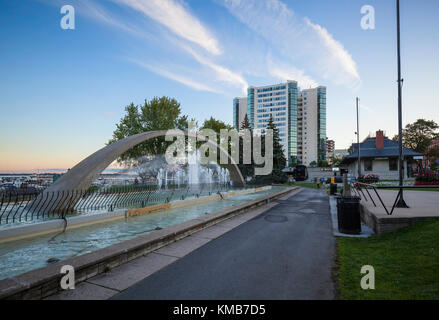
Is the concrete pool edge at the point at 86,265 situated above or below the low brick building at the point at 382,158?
below

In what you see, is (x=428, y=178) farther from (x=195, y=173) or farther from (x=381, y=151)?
(x=195, y=173)

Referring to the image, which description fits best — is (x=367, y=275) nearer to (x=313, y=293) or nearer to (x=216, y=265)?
(x=313, y=293)

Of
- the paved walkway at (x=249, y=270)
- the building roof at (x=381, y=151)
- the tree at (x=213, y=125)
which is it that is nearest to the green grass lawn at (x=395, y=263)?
the paved walkway at (x=249, y=270)

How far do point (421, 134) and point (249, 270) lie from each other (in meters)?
71.2

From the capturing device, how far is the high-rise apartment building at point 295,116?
12536 centimetres

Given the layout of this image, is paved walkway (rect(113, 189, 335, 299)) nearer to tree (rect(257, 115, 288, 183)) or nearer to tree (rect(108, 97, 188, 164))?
tree (rect(108, 97, 188, 164))

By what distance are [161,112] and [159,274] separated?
3317 cm

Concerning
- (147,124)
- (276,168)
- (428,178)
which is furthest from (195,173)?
(428,178)

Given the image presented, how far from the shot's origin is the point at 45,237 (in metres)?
7.20

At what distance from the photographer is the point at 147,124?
35.5m

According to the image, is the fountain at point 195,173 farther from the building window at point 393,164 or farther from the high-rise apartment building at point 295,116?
the high-rise apartment building at point 295,116

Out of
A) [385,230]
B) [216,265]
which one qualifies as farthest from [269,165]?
[216,265]

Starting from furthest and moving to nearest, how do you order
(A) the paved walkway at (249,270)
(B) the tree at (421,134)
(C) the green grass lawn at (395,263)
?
Answer: (B) the tree at (421,134), (A) the paved walkway at (249,270), (C) the green grass lawn at (395,263)

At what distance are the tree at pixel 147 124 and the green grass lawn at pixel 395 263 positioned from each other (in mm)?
32289
